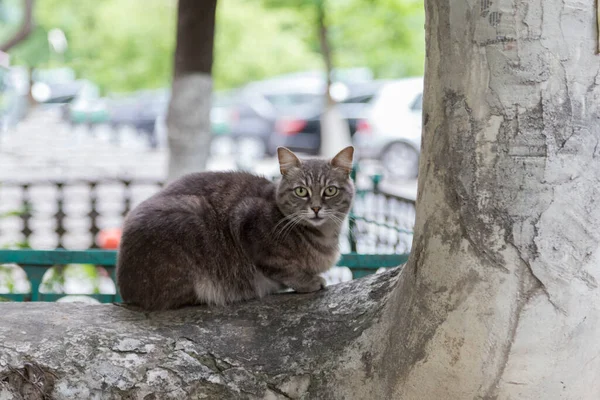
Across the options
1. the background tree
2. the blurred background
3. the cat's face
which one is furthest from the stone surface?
the background tree

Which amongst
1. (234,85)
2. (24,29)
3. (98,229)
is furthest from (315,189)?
(234,85)

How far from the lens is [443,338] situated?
89.8 inches

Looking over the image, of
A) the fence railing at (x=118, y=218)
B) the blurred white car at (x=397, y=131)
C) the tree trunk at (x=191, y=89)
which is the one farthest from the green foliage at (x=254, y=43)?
the tree trunk at (x=191, y=89)

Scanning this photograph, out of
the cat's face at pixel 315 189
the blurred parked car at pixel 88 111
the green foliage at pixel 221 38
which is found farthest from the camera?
the blurred parked car at pixel 88 111

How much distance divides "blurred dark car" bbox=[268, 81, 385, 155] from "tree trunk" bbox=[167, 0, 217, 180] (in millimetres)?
10962

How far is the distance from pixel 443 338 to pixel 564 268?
46 cm

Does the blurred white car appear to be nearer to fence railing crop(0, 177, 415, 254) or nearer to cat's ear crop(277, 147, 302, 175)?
fence railing crop(0, 177, 415, 254)

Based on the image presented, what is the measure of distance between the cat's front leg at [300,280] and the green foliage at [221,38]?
1055 cm

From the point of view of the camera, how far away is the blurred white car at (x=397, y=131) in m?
13.9

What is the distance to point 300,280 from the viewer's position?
3.39 m

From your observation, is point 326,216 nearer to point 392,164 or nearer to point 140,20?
point 392,164

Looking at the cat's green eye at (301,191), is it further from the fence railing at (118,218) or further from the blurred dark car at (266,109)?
the blurred dark car at (266,109)

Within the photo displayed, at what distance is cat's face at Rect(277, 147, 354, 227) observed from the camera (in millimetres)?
3514

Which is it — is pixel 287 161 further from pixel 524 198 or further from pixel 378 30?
pixel 378 30
